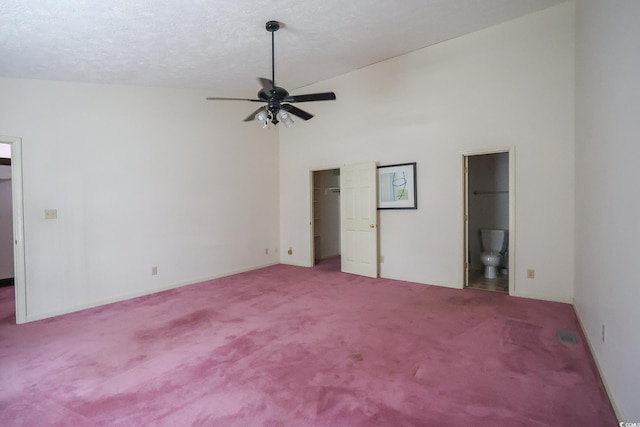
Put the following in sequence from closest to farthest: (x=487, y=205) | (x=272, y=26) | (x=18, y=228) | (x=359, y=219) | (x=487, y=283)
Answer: (x=272, y=26) < (x=18, y=228) < (x=487, y=283) < (x=359, y=219) < (x=487, y=205)

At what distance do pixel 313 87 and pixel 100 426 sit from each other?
5573 mm

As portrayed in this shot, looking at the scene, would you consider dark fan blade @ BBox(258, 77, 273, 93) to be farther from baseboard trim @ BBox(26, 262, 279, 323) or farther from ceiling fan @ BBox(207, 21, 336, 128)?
baseboard trim @ BBox(26, 262, 279, 323)

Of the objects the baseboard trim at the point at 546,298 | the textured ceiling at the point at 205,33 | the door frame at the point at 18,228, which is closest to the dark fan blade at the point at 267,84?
the textured ceiling at the point at 205,33

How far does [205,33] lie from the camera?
3.40 m

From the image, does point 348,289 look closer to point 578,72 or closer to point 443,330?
point 443,330

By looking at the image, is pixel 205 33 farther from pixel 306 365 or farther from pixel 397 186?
pixel 306 365

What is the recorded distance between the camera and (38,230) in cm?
365

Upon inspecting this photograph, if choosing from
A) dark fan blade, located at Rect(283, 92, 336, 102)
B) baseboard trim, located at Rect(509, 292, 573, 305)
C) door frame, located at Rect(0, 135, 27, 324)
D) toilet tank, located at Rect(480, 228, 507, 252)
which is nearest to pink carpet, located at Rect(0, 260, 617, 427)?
baseboard trim, located at Rect(509, 292, 573, 305)

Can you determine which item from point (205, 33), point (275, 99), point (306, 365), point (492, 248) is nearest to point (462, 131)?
point (492, 248)

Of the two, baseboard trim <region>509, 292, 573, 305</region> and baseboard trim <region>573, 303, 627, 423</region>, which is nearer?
baseboard trim <region>573, 303, 627, 423</region>

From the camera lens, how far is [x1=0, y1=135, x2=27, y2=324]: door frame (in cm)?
348

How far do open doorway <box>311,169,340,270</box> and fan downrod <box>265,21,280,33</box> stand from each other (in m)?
3.51

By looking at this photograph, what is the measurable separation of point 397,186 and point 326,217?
2.67m

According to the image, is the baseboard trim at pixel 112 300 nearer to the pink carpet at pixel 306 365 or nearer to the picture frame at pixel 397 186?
the pink carpet at pixel 306 365
